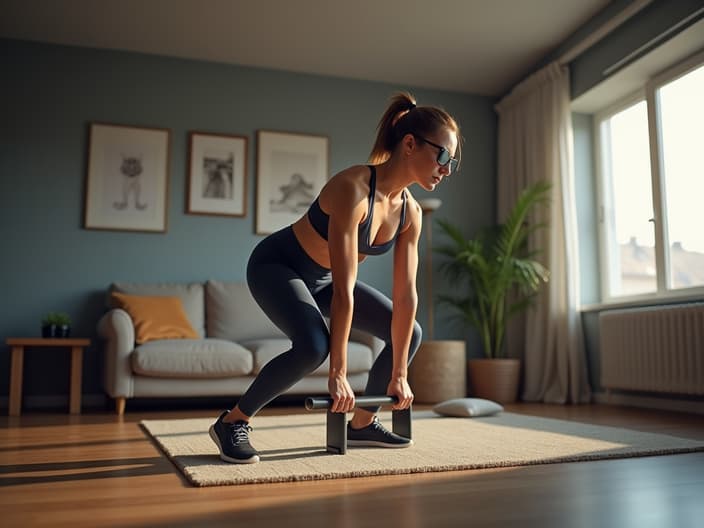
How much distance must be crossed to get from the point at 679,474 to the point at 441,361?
297cm

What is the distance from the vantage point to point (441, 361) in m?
4.75

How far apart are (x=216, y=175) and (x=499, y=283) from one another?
7.34 feet

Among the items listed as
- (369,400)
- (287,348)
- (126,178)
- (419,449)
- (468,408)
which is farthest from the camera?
(126,178)

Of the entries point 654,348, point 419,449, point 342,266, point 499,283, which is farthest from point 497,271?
point 342,266

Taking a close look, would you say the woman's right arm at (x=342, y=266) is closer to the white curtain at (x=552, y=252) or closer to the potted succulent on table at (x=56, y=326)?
the potted succulent on table at (x=56, y=326)

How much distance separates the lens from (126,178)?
5.00 m

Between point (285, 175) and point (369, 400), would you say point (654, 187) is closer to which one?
point (285, 175)

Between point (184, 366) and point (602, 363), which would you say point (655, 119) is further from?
point (184, 366)

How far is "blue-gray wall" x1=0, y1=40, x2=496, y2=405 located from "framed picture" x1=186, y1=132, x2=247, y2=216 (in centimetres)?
7

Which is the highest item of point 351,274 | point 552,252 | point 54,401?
point 552,252

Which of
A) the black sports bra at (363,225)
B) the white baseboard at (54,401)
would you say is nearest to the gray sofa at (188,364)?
the white baseboard at (54,401)

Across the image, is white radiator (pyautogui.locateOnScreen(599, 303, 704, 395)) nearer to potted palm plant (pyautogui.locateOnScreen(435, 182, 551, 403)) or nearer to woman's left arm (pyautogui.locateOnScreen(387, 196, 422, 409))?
potted palm plant (pyautogui.locateOnScreen(435, 182, 551, 403))

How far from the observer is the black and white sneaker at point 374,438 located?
2254mm

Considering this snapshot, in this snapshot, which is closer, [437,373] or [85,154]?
[437,373]
